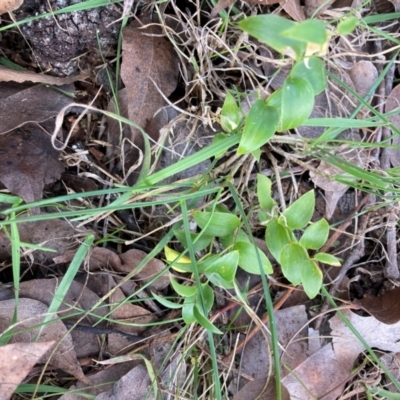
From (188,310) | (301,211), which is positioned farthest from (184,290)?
(301,211)

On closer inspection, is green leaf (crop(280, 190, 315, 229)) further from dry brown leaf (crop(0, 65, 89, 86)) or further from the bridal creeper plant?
dry brown leaf (crop(0, 65, 89, 86))

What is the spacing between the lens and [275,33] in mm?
533

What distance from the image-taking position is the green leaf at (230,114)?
0.85 m

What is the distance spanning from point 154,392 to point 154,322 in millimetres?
148

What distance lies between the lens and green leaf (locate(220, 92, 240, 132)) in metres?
0.85

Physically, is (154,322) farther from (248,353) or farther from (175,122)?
(175,122)

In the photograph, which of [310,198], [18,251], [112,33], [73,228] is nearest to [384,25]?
[310,198]

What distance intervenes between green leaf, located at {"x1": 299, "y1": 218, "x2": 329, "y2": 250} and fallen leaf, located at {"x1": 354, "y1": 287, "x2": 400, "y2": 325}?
0.28 m

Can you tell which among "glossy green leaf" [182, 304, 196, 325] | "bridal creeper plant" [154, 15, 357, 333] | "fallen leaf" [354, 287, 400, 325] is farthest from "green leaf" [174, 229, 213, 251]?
"fallen leaf" [354, 287, 400, 325]

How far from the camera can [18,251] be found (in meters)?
0.92

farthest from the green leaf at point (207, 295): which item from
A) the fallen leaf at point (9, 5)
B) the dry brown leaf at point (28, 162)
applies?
the fallen leaf at point (9, 5)

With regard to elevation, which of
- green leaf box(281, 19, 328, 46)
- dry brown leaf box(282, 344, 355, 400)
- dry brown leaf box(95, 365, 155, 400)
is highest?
green leaf box(281, 19, 328, 46)

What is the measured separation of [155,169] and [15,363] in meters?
0.47

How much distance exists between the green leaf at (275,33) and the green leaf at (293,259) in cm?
42
